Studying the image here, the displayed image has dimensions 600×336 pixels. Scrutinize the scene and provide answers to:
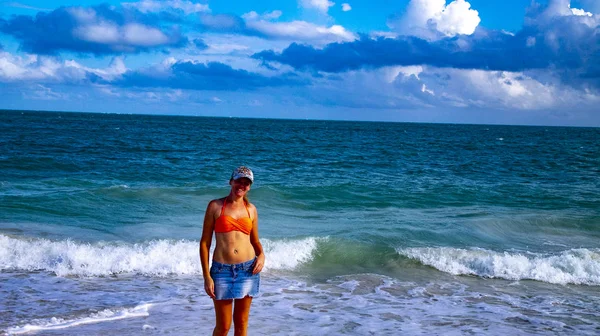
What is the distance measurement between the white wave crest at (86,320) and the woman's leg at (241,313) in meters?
2.99

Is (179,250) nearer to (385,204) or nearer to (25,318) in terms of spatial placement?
(25,318)

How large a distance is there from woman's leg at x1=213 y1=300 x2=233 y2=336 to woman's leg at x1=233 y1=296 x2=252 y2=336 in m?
0.11

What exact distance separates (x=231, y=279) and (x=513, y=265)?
8.48 meters

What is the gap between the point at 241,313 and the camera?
564cm

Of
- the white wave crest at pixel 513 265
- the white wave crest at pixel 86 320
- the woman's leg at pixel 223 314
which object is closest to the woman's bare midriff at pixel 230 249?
the woman's leg at pixel 223 314

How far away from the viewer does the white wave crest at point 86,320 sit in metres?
7.31

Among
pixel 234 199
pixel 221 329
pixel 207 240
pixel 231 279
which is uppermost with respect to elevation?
pixel 234 199

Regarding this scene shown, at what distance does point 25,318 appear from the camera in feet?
25.4

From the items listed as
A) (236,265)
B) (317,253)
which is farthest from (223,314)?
(317,253)

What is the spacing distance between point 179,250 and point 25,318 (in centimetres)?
453

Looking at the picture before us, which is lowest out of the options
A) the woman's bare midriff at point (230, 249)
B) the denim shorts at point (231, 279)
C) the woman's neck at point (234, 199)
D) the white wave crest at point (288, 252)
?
the white wave crest at point (288, 252)

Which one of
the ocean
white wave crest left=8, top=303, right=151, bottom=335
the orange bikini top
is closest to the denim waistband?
the orange bikini top

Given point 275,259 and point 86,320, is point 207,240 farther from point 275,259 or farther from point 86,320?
point 275,259

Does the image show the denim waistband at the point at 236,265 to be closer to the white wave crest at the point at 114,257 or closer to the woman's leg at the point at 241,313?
the woman's leg at the point at 241,313
